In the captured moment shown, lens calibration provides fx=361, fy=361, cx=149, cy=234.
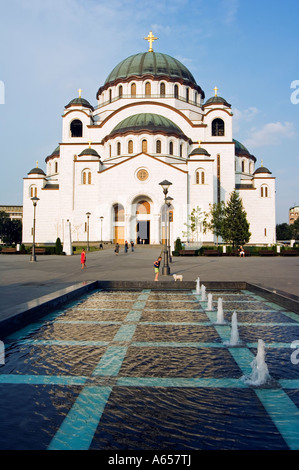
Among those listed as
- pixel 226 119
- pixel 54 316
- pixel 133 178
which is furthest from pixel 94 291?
pixel 226 119

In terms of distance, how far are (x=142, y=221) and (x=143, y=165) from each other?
7.98 metres

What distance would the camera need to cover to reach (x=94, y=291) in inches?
436

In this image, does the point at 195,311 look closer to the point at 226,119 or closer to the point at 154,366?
the point at 154,366

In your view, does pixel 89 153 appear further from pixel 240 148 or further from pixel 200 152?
pixel 240 148

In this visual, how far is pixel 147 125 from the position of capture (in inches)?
1721

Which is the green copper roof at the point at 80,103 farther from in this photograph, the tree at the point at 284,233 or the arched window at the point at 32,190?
the tree at the point at 284,233

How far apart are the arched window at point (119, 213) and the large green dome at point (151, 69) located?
1768 centimetres

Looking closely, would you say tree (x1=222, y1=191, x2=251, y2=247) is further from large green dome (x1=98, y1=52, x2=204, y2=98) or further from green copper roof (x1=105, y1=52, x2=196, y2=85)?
green copper roof (x1=105, y1=52, x2=196, y2=85)

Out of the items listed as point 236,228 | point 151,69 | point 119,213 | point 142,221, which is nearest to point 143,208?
point 142,221

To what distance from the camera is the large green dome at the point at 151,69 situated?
4828 centimetres

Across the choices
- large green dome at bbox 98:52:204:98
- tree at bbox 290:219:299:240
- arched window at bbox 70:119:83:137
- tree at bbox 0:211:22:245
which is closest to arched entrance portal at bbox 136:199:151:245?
arched window at bbox 70:119:83:137

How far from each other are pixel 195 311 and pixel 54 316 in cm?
303

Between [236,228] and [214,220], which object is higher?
[214,220]
